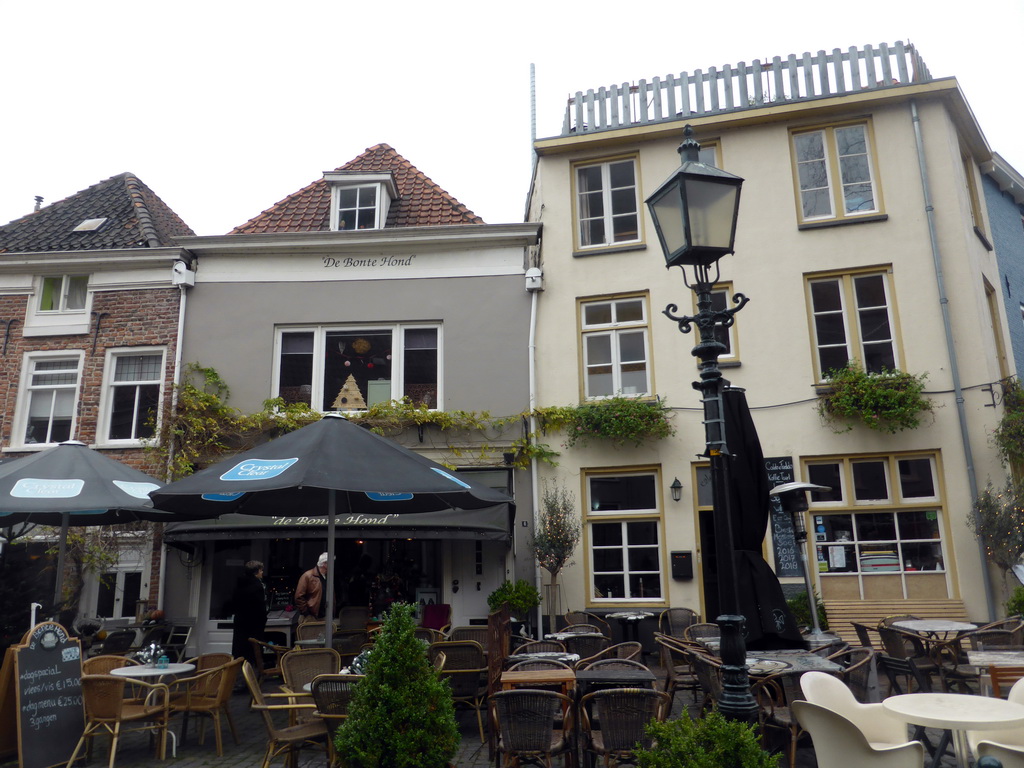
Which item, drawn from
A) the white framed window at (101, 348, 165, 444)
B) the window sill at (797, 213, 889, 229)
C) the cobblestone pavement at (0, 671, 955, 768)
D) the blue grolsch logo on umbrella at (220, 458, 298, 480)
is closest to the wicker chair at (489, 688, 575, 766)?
the cobblestone pavement at (0, 671, 955, 768)

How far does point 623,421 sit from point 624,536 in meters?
2.02

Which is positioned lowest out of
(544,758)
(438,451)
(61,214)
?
(544,758)

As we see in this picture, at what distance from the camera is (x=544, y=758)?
5.87 meters

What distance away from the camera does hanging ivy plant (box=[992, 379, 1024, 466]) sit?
11.4m

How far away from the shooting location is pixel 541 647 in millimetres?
8664

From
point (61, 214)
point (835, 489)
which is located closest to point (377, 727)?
point (835, 489)

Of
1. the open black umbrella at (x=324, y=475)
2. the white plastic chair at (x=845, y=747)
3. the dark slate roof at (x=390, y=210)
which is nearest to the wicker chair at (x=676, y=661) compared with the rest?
the open black umbrella at (x=324, y=475)

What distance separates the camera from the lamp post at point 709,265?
14.9 feet

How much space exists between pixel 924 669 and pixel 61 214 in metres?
18.0

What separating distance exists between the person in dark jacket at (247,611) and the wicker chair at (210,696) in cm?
203

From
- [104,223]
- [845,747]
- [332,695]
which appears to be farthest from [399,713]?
[104,223]

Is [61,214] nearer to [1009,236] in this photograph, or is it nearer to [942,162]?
[942,162]

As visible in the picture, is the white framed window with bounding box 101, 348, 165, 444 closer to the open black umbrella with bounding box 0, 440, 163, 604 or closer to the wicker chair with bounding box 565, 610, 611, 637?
the open black umbrella with bounding box 0, 440, 163, 604

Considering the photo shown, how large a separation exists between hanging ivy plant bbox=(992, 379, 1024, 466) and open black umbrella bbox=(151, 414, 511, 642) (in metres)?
8.20
